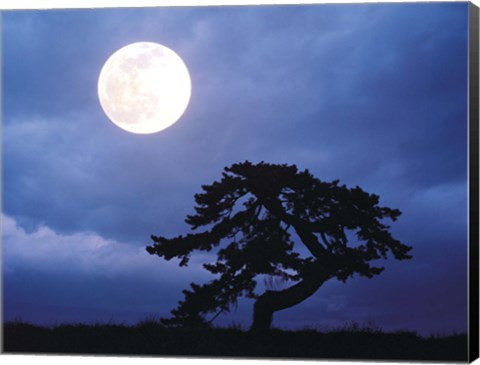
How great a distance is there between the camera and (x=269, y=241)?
550 inches

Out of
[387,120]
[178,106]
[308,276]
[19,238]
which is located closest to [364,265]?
[308,276]

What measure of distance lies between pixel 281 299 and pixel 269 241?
0.72 metres

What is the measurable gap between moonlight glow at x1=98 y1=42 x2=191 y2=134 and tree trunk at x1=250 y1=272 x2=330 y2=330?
2454 millimetres

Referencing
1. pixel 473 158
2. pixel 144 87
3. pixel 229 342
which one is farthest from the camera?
pixel 144 87

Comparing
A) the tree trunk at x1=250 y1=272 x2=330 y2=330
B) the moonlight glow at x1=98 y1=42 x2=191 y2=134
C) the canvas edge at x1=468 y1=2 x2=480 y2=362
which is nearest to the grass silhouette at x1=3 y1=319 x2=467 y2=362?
the tree trunk at x1=250 y1=272 x2=330 y2=330

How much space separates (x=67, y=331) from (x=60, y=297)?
1.41 ft

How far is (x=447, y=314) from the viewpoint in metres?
13.4

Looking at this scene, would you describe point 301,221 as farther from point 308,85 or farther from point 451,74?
point 451,74

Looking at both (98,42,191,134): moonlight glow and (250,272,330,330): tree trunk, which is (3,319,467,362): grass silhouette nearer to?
(250,272,330,330): tree trunk

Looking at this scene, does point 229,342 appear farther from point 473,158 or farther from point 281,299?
point 473,158

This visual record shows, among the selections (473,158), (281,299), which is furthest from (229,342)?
(473,158)

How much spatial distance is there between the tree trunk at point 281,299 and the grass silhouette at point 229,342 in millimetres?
149

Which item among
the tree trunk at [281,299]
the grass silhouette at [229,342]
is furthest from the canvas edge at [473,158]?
the tree trunk at [281,299]

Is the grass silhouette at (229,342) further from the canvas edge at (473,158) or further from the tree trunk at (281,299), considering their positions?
the canvas edge at (473,158)
